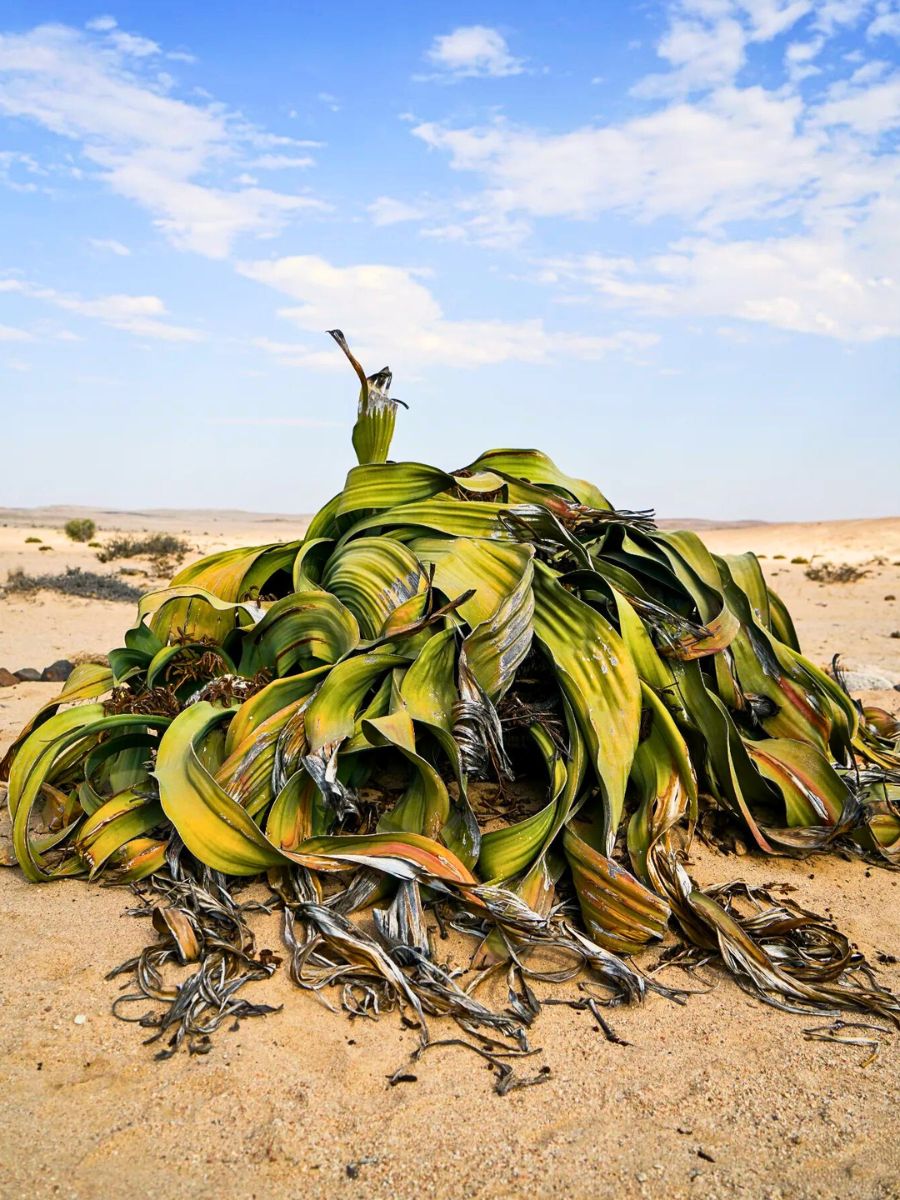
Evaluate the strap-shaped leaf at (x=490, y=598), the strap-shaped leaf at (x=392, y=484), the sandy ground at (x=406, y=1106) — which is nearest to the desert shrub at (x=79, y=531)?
the strap-shaped leaf at (x=392, y=484)

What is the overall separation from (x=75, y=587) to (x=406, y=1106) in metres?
8.47

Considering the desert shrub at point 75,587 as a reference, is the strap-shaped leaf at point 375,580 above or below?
above

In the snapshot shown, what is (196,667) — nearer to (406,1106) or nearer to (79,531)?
(406,1106)

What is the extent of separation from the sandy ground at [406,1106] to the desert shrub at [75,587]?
7.39 meters

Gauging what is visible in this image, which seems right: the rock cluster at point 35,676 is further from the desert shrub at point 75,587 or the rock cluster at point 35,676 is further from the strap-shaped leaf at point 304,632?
the desert shrub at point 75,587

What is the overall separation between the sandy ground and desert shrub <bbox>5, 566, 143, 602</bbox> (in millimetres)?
7390

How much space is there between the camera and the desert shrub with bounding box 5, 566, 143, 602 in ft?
29.4

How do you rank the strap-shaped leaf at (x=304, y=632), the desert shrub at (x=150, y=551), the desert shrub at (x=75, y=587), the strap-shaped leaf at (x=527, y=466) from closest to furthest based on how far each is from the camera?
1. the strap-shaped leaf at (x=304, y=632)
2. the strap-shaped leaf at (x=527, y=466)
3. the desert shrub at (x=75, y=587)
4. the desert shrub at (x=150, y=551)

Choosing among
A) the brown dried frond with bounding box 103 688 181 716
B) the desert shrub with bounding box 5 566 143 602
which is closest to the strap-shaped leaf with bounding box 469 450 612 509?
the brown dried frond with bounding box 103 688 181 716

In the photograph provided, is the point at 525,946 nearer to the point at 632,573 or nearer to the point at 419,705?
the point at 419,705

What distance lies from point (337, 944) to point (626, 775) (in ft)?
2.37

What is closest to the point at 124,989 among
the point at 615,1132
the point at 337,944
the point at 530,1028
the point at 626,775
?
the point at 337,944

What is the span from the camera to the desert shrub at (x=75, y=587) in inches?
353

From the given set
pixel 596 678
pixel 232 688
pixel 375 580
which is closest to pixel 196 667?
pixel 232 688
